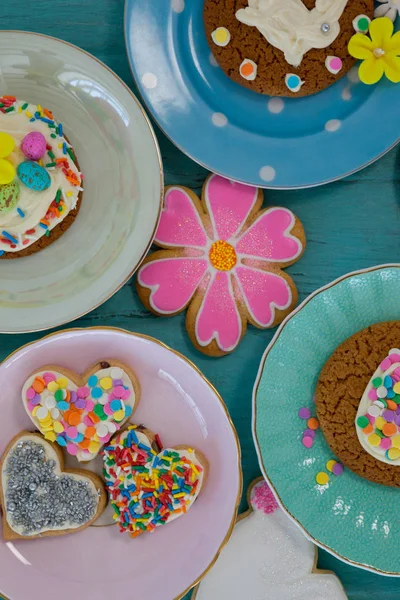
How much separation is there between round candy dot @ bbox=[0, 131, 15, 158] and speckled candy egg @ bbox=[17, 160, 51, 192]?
4cm

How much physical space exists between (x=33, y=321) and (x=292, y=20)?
0.82m

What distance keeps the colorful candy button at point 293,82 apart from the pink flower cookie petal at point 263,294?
15.9 inches

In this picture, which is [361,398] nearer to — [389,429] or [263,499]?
[389,429]

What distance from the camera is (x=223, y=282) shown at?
1.53 meters

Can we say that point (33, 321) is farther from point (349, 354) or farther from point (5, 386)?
point (349, 354)

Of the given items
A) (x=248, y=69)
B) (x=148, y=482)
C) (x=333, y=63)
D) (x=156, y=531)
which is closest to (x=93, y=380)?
(x=148, y=482)

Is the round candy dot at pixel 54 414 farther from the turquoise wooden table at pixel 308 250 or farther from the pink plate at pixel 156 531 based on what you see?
the turquoise wooden table at pixel 308 250

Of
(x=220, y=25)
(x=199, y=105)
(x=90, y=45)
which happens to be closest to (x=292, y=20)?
(x=220, y=25)

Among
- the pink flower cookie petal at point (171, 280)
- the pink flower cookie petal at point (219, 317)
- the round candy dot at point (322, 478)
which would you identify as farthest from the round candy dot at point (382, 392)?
the pink flower cookie petal at point (171, 280)

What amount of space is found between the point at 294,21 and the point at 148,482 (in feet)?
3.27

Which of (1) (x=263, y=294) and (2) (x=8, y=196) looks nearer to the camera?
(2) (x=8, y=196)

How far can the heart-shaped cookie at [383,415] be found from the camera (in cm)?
137

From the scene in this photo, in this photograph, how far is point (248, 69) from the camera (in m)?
1.40

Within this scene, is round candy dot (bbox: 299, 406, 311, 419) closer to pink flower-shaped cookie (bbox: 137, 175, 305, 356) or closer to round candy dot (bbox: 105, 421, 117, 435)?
pink flower-shaped cookie (bbox: 137, 175, 305, 356)
